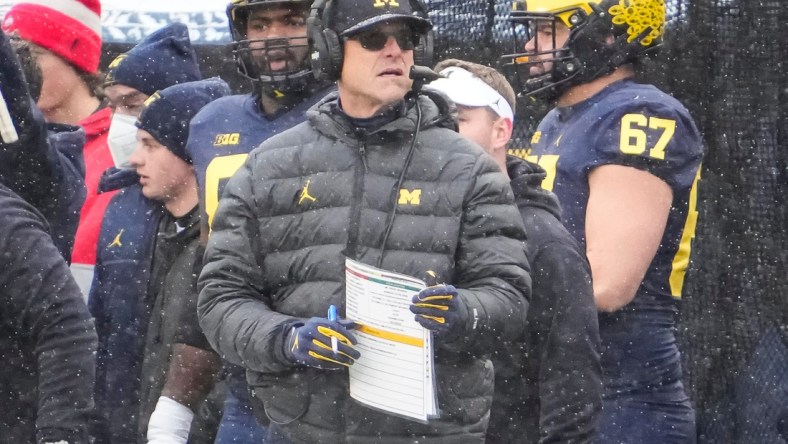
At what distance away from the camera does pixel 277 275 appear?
332 centimetres

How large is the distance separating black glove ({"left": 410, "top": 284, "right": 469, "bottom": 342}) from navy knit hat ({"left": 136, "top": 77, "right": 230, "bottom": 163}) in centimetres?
208

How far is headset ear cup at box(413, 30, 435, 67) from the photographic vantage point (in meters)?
3.53

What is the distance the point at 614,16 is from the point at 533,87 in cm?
34

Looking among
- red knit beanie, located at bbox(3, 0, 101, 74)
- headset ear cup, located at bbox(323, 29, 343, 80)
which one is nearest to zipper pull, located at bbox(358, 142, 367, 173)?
headset ear cup, located at bbox(323, 29, 343, 80)

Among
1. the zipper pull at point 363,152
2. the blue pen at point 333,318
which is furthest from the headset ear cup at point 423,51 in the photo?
the blue pen at point 333,318

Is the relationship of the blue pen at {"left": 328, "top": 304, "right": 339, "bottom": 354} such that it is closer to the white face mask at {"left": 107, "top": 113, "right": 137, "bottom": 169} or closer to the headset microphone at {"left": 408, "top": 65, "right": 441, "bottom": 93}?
the headset microphone at {"left": 408, "top": 65, "right": 441, "bottom": 93}

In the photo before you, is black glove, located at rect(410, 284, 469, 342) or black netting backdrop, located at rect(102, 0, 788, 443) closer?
black glove, located at rect(410, 284, 469, 342)

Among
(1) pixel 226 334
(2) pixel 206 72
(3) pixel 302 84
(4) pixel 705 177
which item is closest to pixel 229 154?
(3) pixel 302 84

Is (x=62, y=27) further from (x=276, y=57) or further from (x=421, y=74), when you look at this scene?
(x=421, y=74)

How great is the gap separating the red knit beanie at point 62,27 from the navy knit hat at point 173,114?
1188 millimetres

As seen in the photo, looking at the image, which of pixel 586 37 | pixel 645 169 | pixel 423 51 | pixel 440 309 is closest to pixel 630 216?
pixel 645 169

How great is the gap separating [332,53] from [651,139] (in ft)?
3.92

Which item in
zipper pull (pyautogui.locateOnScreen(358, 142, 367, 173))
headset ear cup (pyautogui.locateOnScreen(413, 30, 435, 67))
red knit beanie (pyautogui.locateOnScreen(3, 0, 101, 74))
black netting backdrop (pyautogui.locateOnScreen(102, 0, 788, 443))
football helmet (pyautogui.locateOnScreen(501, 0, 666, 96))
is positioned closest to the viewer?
zipper pull (pyautogui.locateOnScreen(358, 142, 367, 173))

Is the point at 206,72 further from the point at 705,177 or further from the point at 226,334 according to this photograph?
the point at 226,334
